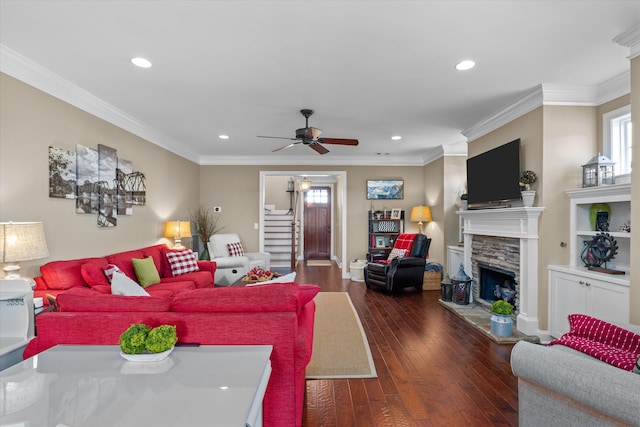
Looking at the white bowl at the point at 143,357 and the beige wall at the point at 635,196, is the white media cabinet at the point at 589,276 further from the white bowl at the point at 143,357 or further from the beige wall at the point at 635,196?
the white bowl at the point at 143,357

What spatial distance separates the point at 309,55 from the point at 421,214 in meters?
4.70

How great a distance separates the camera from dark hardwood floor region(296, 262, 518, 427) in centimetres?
220

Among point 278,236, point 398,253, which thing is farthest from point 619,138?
point 278,236

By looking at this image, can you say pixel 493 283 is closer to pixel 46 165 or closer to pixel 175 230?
pixel 175 230

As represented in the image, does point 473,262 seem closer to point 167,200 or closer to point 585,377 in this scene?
point 585,377

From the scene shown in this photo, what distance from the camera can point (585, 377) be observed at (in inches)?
53.4

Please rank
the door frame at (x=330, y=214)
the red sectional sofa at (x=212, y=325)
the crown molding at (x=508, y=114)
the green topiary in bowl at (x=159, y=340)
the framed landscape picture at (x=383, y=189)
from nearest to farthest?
the green topiary in bowl at (x=159, y=340), the red sectional sofa at (x=212, y=325), the crown molding at (x=508, y=114), the framed landscape picture at (x=383, y=189), the door frame at (x=330, y=214)

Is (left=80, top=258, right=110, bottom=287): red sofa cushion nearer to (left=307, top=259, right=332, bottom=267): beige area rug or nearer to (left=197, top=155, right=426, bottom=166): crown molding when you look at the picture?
(left=197, top=155, right=426, bottom=166): crown molding

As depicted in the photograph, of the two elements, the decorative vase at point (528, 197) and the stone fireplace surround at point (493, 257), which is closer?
the decorative vase at point (528, 197)

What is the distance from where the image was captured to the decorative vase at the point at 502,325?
3.60 meters

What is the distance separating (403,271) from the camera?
224 inches

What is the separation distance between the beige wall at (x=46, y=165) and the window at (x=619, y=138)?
18.1 ft

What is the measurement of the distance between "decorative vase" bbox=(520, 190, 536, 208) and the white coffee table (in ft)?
10.9

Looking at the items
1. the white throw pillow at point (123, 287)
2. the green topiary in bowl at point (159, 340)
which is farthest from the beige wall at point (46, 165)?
the green topiary in bowl at point (159, 340)
